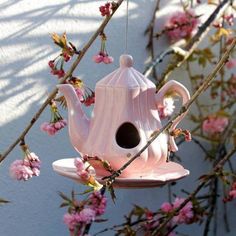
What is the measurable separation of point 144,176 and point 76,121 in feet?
0.68

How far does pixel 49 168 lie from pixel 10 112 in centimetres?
31

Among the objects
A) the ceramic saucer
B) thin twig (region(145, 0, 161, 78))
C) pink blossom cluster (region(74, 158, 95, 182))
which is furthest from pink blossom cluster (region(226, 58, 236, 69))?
pink blossom cluster (region(74, 158, 95, 182))

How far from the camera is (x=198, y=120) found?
3.38 meters

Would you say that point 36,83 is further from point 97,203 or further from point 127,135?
point 127,135

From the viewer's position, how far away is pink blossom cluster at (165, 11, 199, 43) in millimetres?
3238

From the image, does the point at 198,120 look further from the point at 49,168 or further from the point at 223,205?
the point at 49,168

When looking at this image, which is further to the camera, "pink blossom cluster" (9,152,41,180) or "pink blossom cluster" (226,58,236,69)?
"pink blossom cluster" (226,58,236,69)

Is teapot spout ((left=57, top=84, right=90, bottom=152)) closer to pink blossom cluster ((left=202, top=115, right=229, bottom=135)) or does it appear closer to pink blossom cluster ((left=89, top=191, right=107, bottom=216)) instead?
pink blossom cluster ((left=89, top=191, right=107, bottom=216))

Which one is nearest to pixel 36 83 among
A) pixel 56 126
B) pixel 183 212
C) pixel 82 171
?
pixel 183 212

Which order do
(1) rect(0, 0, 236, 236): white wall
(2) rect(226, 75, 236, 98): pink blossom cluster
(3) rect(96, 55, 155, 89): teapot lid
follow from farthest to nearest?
(2) rect(226, 75, 236, 98): pink blossom cluster → (1) rect(0, 0, 236, 236): white wall → (3) rect(96, 55, 155, 89): teapot lid

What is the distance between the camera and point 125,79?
1.60m

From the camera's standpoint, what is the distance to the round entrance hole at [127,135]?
164cm

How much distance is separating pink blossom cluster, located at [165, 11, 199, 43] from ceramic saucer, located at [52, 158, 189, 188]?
1.56 m

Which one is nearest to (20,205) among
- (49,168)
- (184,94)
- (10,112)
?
(49,168)
